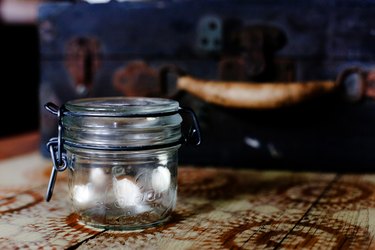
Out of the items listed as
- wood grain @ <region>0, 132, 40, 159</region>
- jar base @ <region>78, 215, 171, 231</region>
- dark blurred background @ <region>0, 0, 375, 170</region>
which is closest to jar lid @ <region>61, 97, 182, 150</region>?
jar base @ <region>78, 215, 171, 231</region>

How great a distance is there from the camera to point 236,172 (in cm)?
111

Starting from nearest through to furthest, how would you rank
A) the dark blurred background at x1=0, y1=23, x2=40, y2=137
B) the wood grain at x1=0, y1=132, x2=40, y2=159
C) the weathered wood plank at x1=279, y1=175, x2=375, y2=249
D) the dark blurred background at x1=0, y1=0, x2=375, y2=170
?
the weathered wood plank at x1=279, y1=175, x2=375, y2=249
the dark blurred background at x1=0, y1=0, x2=375, y2=170
the wood grain at x1=0, y1=132, x2=40, y2=159
the dark blurred background at x1=0, y1=23, x2=40, y2=137

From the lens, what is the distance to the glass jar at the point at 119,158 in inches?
27.2

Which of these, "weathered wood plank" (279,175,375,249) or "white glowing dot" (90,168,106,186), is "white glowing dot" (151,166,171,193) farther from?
"weathered wood plank" (279,175,375,249)

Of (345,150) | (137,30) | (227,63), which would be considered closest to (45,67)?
(137,30)

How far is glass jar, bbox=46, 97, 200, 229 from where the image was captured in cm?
69

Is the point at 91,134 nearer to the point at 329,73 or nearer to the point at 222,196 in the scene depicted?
the point at 222,196

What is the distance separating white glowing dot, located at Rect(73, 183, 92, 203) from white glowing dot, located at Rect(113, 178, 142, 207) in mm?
44

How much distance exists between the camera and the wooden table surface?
0.66 m

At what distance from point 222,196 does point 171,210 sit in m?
0.17

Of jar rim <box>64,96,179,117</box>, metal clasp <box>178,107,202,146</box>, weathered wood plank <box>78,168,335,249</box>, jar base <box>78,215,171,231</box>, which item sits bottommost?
weathered wood plank <box>78,168,335,249</box>

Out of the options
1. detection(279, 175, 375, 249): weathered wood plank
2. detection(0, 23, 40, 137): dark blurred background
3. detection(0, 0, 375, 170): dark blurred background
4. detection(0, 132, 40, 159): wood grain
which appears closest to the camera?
detection(279, 175, 375, 249): weathered wood plank

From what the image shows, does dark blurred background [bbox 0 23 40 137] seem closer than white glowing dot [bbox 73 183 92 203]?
No

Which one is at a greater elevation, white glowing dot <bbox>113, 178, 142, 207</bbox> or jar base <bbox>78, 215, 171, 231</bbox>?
white glowing dot <bbox>113, 178, 142, 207</bbox>
